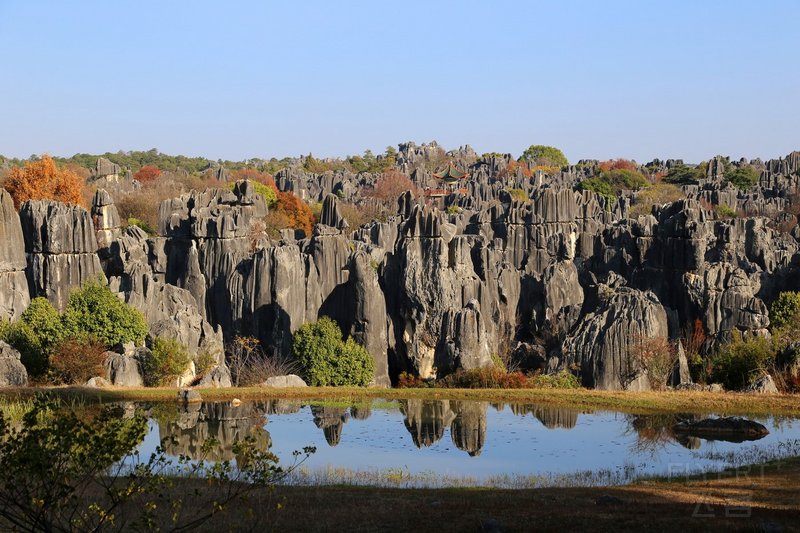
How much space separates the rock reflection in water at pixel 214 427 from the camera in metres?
23.2

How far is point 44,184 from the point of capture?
241 ft

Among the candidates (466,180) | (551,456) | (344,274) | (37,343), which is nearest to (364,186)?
(466,180)

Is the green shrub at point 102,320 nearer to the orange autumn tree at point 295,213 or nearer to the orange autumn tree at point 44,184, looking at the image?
the orange autumn tree at point 44,184

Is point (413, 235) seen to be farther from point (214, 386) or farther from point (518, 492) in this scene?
point (518, 492)

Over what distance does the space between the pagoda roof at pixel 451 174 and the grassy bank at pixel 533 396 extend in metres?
124

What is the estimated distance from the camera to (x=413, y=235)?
45.8m

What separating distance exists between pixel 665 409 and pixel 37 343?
20924 mm

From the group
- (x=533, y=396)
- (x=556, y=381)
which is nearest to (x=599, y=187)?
(x=556, y=381)

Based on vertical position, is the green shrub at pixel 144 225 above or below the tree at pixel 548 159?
below

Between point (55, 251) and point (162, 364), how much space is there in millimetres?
12400

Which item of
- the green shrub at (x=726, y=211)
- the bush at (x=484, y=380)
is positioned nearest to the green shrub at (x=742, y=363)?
the bush at (x=484, y=380)

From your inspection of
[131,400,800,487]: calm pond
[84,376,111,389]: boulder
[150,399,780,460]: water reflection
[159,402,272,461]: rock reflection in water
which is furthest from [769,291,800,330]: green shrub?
[84,376,111,389]: boulder

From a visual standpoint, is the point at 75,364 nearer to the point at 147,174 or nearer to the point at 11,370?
the point at 11,370

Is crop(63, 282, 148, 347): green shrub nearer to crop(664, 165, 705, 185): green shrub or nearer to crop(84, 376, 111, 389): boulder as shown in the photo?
crop(84, 376, 111, 389): boulder
